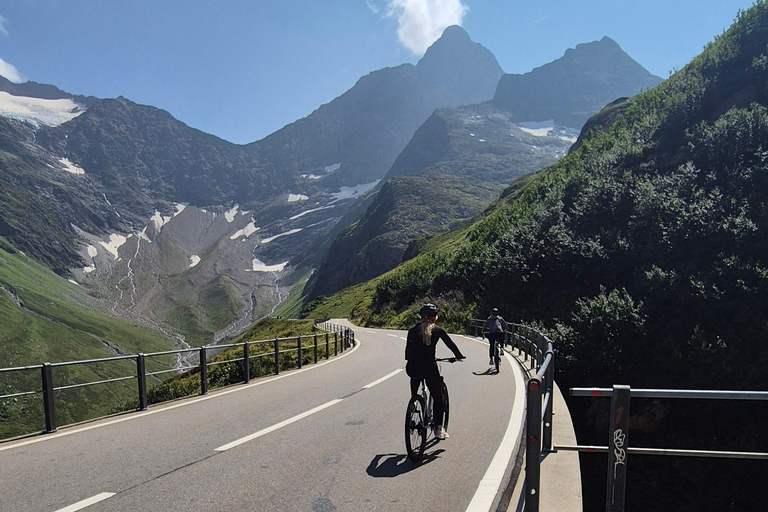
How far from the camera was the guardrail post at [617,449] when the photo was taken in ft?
12.7

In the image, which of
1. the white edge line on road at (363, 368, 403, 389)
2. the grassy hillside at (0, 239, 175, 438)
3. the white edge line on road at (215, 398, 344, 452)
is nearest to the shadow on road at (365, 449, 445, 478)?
the white edge line on road at (215, 398, 344, 452)

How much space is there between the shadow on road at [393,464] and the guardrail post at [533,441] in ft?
7.52

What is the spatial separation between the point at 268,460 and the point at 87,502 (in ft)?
6.72

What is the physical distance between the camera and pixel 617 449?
4000mm

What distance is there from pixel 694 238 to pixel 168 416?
108 ft

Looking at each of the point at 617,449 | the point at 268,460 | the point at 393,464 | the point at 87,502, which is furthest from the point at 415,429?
the point at 87,502

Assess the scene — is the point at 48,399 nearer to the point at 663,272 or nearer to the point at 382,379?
the point at 382,379

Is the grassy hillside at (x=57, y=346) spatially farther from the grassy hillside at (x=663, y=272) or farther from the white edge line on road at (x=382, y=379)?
the grassy hillside at (x=663, y=272)

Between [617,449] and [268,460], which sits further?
[268,460]

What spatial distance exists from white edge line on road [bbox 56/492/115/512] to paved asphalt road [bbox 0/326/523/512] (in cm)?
1

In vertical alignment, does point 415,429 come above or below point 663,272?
above

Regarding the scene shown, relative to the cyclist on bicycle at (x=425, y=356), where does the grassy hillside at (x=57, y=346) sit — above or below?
below

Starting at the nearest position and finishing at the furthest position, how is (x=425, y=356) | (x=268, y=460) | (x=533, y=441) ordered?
(x=533, y=441) → (x=268, y=460) → (x=425, y=356)

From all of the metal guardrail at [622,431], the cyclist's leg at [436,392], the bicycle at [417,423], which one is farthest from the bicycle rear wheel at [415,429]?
the metal guardrail at [622,431]
